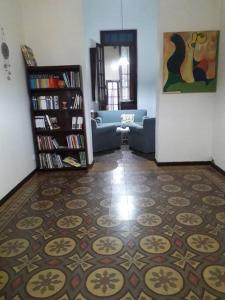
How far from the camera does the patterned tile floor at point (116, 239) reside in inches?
72.6

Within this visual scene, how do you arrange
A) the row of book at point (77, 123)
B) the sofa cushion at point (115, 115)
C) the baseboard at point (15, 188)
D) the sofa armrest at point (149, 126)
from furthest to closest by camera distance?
the sofa cushion at point (115, 115)
the sofa armrest at point (149, 126)
the row of book at point (77, 123)
the baseboard at point (15, 188)

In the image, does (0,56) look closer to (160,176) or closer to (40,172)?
(40,172)

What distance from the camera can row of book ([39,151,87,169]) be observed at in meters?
4.55

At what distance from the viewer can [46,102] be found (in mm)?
4371

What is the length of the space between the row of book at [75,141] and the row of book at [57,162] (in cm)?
15

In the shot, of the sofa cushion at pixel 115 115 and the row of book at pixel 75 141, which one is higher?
the sofa cushion at pixel 115 115

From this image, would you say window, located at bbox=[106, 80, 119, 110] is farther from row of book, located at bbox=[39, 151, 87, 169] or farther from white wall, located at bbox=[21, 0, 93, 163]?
row of book, located at bbox=[39, 151, 87, 169]

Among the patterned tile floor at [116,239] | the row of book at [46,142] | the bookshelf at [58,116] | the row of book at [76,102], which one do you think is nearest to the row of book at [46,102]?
the bookshelf at [58,116]

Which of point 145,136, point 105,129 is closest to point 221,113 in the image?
point 145,136

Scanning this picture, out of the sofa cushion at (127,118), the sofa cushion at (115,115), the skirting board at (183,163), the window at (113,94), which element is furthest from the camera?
the window at (113,94)

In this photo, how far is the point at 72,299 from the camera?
1744mm

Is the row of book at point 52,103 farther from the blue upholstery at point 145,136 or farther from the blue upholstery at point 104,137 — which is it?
the blue upholstery at point 145,136

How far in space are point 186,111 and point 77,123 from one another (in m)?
1.97

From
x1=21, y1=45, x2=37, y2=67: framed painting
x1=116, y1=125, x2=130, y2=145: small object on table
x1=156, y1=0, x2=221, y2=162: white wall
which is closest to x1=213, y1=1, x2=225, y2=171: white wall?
x1=156, y1=0, x2=221, y2=162: white wall
